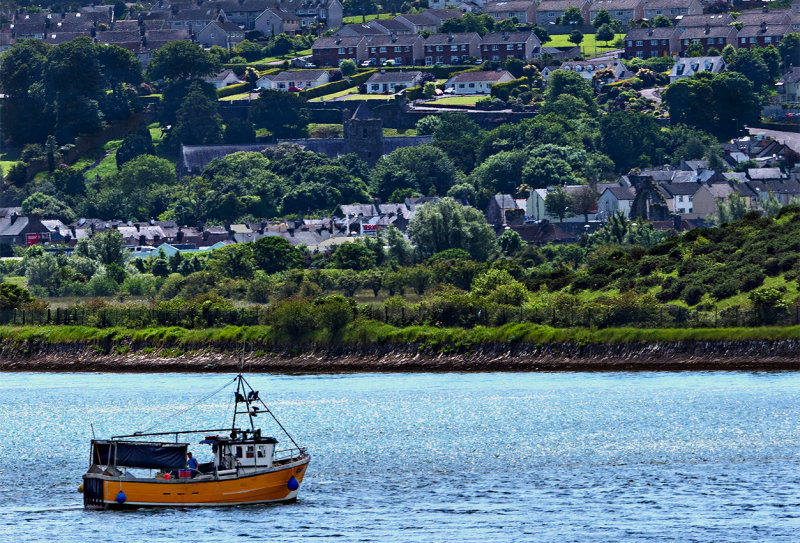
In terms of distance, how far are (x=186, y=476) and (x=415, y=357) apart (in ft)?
135

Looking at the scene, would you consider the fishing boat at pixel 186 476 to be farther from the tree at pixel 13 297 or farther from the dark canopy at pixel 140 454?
the tree at pixel 13 297

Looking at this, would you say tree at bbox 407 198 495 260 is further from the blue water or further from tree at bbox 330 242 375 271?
the blue water

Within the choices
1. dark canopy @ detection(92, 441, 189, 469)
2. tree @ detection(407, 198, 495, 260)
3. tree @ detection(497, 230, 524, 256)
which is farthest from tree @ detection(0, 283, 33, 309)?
tree @ detection(497, 230, 524, 256)

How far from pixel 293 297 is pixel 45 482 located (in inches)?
2496

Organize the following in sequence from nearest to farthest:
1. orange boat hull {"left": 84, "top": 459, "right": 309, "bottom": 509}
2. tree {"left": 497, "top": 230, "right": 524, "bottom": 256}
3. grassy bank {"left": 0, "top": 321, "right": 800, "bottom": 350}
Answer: orange boat hull {"left": 84, "top": 459, "right": 309, "bottom": 509} → grassy bank {"left": 0, "top": 321, "right": 800, "bottom": 350} → tree {"left": 497, "top": 230, "right": 524, "bottom": 256}

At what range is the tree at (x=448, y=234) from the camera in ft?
547

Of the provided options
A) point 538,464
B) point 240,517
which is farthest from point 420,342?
point 240,517

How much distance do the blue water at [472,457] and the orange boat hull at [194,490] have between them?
0.42 m

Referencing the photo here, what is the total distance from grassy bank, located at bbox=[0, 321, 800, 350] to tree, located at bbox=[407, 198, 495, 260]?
57141mm

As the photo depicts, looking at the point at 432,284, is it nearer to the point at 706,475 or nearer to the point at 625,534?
the point at 706,475

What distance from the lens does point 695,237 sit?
123500mm

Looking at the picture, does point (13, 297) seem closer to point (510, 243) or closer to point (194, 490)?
point (194, 490)

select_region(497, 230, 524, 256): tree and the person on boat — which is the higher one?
select_region(497, 230, 524, 256): tree

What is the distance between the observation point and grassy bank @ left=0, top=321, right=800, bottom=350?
95.7 metres
